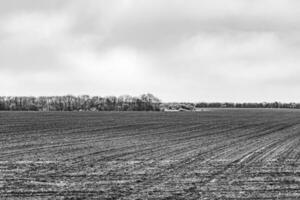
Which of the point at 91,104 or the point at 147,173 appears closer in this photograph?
the point at 147,173

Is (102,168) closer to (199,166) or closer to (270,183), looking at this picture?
(199,166)

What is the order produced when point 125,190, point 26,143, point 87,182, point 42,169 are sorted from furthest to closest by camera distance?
1. point 26,143
2. point 42,169
3. point 87,182
4. point 125,190

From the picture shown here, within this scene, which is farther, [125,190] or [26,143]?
[26,143]

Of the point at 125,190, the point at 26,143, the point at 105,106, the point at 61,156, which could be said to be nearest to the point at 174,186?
the point at 125,190

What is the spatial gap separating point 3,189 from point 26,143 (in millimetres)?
15455

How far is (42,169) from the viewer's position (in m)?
17.1

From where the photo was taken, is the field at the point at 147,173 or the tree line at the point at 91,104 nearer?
the field at the point at 147,173

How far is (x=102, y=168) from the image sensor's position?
57.2 ft

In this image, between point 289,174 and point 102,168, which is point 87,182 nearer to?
point 102,168

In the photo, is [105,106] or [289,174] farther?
[105,106]

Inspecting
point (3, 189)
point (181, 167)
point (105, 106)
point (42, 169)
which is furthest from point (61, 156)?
point (105, 106)

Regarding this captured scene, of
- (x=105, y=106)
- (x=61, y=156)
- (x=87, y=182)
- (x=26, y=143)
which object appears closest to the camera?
(x=87, y=182)

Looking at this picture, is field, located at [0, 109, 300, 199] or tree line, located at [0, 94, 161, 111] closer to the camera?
field, located at [0, 109, 300, 199]

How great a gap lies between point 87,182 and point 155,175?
2464mm
